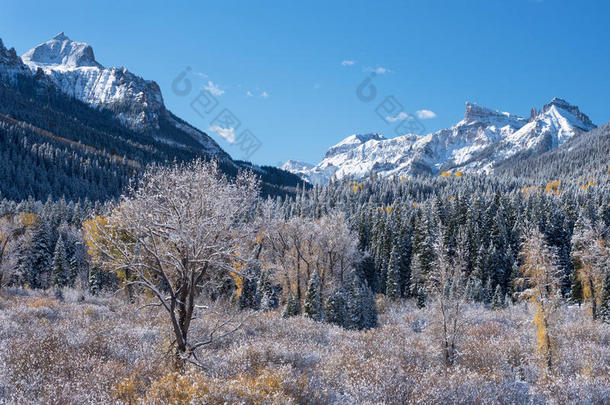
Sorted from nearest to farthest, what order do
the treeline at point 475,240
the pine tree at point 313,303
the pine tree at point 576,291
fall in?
1. the pine tree at point 313,303
2. the pine tree at point 576,291
3. the treeline at point 475,240

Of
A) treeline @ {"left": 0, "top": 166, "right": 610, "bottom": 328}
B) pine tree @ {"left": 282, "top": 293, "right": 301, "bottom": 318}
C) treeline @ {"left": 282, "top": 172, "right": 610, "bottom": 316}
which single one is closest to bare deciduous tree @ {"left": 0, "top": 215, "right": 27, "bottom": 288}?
treeline @ {"left": 0, "top": 166, "right": 610, "bottom": 328}

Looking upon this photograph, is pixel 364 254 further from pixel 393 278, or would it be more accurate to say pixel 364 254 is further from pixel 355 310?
pixel 355 310

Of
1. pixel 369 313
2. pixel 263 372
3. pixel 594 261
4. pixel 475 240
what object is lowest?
pixel 369 313

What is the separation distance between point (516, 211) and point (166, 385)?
8643 centimetres

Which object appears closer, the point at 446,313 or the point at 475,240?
the point at 446,313

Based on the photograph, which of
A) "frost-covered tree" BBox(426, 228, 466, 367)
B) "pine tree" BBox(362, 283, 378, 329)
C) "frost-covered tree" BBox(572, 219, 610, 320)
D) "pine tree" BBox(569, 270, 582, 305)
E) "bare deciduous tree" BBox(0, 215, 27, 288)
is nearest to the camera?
"frost-covered tree" BBox(426, 228, 466, 367)

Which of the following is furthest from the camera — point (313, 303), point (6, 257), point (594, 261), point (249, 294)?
point (249, 294)

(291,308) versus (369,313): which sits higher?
(291,308)

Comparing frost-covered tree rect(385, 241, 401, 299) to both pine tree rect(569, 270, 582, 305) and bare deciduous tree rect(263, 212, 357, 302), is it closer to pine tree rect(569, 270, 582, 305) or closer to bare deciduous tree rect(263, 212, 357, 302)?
bare deciduous tree rect(263, 212, 357, 302)

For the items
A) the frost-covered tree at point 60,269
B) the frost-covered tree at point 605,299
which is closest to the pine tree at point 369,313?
the frost-covered tree at point 605,299

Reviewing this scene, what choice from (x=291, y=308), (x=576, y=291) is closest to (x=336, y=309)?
(x=291, y=308)

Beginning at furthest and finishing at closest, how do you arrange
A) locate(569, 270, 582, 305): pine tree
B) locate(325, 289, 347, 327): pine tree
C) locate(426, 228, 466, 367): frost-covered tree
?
locate(569, 270, 582, 305): pine tree, locate(325, 289, 347, 327): pine tree, locate(426, 228, 466, 367): frost-covered tree

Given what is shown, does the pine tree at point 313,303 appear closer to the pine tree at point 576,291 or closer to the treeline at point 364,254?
the treeline at point 364,254

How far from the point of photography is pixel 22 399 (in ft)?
23.8
